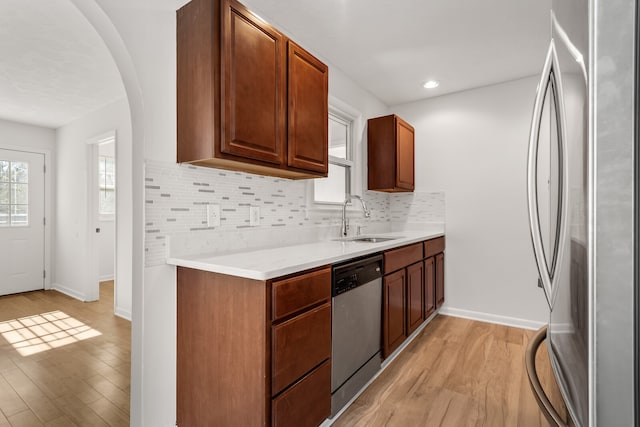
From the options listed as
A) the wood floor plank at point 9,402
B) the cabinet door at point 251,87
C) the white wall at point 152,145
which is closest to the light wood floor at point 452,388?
the white wall at point 152,145

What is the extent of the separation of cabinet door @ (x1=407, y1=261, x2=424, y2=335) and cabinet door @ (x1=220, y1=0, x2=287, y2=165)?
1.51 m

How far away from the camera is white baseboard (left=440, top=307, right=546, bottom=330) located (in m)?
3.18

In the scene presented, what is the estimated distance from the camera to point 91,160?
4215 mm

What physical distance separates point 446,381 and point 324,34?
2585 mm

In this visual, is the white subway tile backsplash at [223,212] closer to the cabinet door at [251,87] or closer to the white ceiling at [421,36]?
the cabinet door at [251,87]

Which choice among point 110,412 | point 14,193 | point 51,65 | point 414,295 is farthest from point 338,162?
point 14,193

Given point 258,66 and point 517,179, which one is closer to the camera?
point 258,66

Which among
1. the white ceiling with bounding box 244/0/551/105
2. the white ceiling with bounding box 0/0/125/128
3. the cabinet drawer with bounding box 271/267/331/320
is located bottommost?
the cabinet drawer with bounding box 271/267/331/320

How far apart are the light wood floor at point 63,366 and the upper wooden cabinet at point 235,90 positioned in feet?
5.04

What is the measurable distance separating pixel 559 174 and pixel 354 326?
1360mm

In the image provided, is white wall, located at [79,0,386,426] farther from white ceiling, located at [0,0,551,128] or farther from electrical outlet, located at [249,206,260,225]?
electrical outlet, located at [249,206,260,225]

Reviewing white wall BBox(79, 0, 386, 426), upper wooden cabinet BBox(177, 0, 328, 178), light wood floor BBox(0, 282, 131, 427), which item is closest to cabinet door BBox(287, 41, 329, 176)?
upper wooden cabinet BBox(177, 0, 328, 178)

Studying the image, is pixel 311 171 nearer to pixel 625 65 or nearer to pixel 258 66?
Answer: pixel 258 66

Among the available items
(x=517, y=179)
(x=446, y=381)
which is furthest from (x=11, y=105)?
(x=517, y=179)
